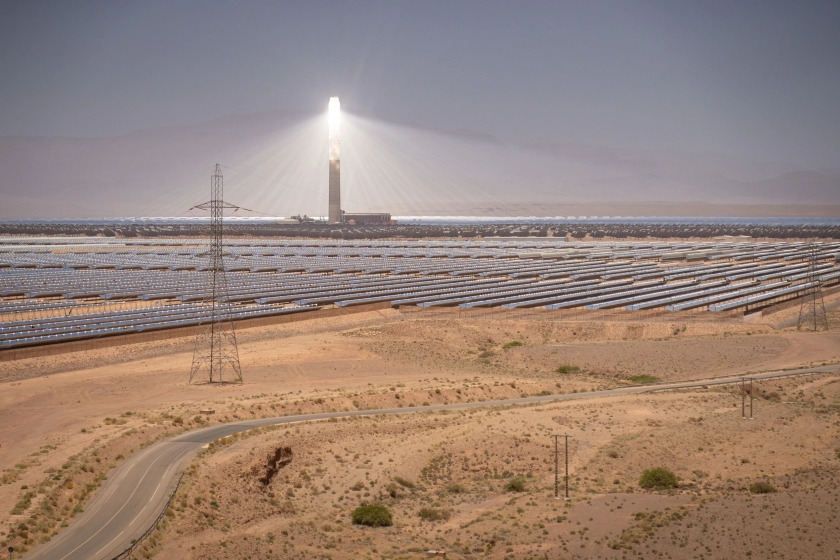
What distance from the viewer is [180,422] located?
1018 inches

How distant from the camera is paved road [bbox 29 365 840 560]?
1644 centimetres

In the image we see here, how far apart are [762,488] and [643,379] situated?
51.6 feet

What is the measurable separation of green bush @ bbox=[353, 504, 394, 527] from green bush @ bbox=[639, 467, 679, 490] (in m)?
7.25

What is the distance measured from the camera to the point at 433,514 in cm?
2022

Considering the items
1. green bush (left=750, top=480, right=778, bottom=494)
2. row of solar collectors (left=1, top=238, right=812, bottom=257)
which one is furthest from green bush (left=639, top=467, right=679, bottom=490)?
row of solar collectors (left=1, top=238, right=812, bottom=257)

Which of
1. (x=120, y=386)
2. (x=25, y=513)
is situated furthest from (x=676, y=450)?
(x=120, y=386)

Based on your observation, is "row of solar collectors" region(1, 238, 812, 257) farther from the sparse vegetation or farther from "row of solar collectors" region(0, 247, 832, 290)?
the sparse vegetation

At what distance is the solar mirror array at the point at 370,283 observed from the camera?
49.0 m

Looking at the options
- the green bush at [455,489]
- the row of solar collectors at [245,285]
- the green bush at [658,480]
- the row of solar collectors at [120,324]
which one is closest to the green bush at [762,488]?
the green bush at [658,480]

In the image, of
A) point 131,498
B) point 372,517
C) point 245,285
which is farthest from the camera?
point 245,285

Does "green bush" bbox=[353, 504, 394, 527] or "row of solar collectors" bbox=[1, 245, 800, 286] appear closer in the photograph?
"green bush" bbox=[353, 504, 394, 527]

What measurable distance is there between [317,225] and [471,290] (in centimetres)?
11962

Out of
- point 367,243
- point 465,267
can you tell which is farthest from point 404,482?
point 367,243

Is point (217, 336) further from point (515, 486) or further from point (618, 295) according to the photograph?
point (618, 295)
